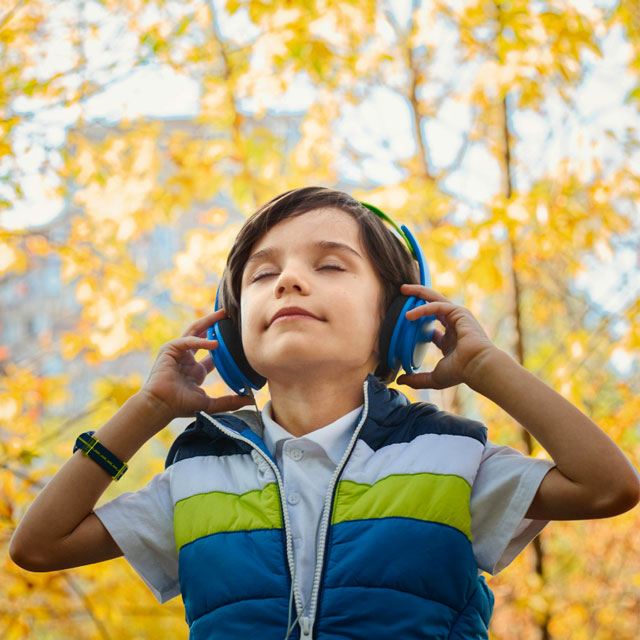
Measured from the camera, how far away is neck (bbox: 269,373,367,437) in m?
1.33

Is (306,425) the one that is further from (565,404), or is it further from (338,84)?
(338,84)

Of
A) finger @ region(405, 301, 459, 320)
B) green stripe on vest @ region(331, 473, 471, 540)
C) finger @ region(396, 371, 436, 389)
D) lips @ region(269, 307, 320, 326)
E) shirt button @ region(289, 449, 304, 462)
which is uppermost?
finger @ region(405, 301, 459, 320)

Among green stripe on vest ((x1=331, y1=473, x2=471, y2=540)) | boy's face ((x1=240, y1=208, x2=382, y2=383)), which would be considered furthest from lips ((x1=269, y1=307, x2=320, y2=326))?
green stripe on vest ((x1=331, y1=473, x2=471, y2=540))

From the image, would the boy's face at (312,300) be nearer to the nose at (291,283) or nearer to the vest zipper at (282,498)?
the nose at (291,283)

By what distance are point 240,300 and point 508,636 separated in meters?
3.39

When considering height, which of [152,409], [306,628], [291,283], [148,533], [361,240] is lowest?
[306,628]

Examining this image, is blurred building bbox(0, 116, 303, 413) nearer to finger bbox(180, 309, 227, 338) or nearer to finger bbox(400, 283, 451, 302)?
finger bbox(180, 309, 227, 338)

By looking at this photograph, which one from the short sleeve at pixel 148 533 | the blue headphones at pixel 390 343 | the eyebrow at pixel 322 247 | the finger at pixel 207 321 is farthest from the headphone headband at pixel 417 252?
the short sleeve at pixel 148 533

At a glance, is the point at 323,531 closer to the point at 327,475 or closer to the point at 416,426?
the point at 327,475

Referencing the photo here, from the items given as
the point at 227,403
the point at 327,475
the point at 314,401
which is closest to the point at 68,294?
the point at 227,403

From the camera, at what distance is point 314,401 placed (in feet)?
4.37

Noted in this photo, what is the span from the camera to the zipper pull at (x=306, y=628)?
3.42 feet

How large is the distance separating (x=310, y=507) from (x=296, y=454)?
0.11 metres

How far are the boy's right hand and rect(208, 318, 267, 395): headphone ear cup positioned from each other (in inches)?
0.8
